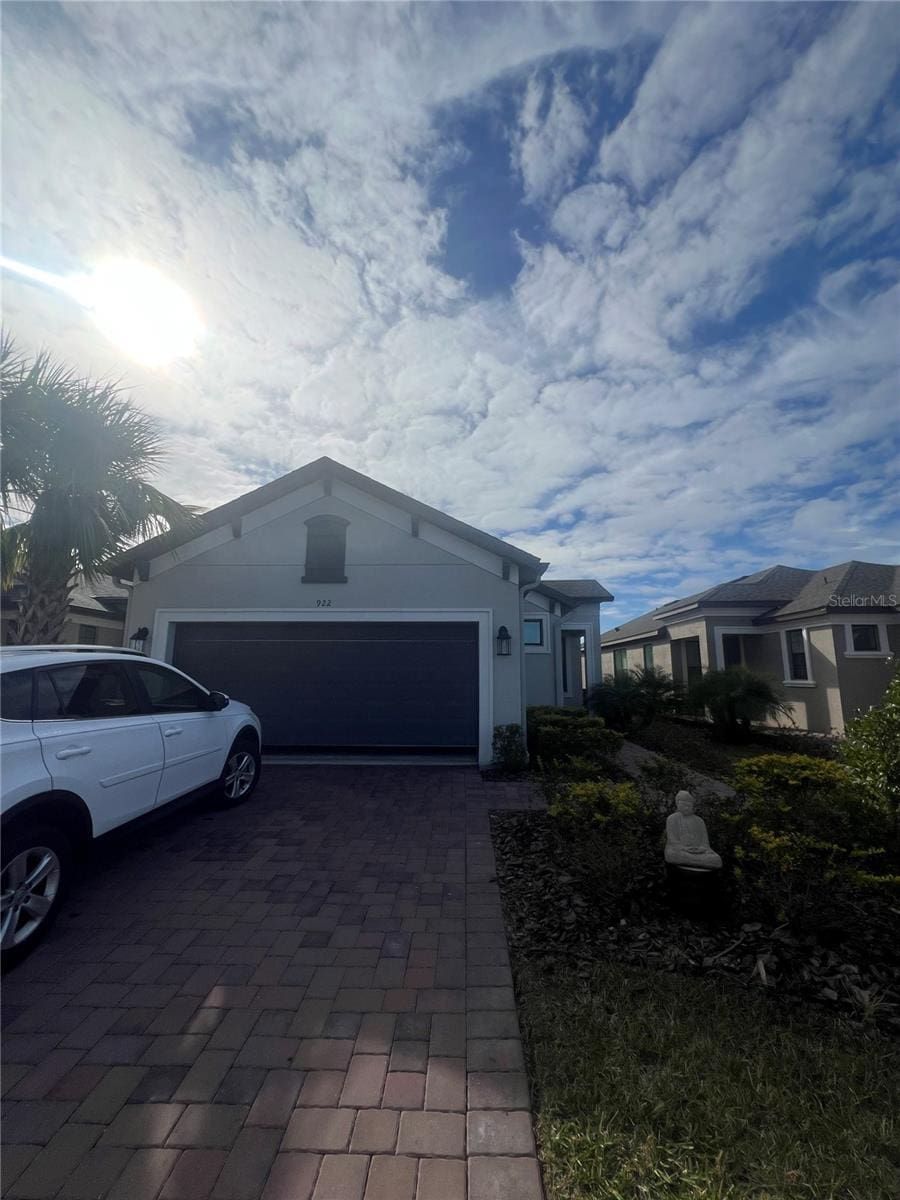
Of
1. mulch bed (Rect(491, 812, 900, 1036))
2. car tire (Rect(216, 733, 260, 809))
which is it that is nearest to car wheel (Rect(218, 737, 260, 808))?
car tire (Rect(216, 733, 260, 809))

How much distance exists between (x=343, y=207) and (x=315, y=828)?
23.6 ft

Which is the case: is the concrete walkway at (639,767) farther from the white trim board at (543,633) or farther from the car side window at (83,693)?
the car side window at (83,693)

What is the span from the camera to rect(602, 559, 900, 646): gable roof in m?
14.1

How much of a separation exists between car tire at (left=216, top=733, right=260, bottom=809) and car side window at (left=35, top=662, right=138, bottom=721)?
1.90 m

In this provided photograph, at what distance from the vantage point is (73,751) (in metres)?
3.71

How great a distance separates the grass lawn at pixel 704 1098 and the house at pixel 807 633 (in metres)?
12.5

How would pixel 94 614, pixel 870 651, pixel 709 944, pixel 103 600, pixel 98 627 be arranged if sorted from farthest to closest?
pixel 98 627
pixel 94 614
pixel 103 600
pixel 870 651
pixel 709 944

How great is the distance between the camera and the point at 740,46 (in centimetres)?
521

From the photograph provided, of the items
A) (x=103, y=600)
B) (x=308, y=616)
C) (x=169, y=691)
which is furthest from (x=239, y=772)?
(x=103, y=600)

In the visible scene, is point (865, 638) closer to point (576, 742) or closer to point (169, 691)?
point (576, 742)

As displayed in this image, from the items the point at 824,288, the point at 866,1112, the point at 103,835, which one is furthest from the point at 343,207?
the point at 866,1112

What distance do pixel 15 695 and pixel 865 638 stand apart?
57.4 feet

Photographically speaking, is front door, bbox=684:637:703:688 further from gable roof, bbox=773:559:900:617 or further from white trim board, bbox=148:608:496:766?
white trim board, bbox=148:608:496:766

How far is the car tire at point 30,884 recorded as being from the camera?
10.5 ft
